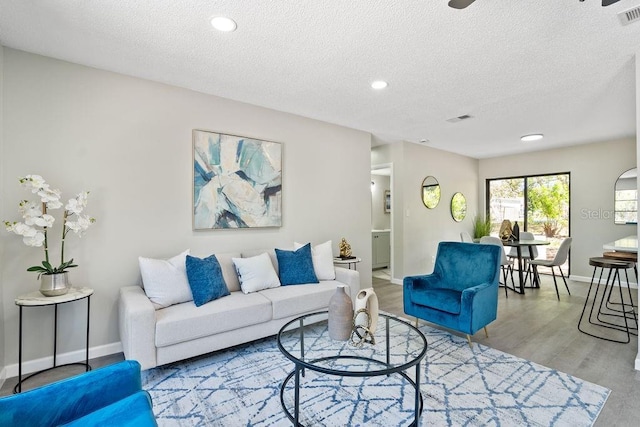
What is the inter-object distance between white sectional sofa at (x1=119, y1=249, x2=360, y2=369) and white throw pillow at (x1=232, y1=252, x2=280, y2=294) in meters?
0.07

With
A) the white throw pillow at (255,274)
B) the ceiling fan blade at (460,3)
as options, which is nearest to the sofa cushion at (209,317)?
the white throw pillow at (255,274)

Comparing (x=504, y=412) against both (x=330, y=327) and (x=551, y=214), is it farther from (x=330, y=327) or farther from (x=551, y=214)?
(x=551, y=214)

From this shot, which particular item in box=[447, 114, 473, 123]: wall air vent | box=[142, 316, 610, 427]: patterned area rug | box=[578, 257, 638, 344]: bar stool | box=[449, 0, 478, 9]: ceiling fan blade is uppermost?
box=[447, 114, 473, 123]: wall air vent

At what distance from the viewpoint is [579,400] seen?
2100mm

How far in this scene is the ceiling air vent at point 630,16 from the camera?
1.97 m

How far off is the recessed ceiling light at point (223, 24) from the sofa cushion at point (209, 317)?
2.08 m

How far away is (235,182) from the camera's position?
11.4ft

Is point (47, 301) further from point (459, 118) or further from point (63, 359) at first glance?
point (459, 118)

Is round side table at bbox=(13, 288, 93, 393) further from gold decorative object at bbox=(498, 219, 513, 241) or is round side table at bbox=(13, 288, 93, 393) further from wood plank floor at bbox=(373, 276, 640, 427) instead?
gold decorative object at bbox=(498, 219, 513, 241)

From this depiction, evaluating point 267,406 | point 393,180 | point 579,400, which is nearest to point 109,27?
point 267,406

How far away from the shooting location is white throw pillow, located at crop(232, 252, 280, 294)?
305 centimetres

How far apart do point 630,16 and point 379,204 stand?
216 inches

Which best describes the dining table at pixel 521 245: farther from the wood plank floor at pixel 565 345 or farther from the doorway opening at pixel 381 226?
the doorway opening at pixel 381 226

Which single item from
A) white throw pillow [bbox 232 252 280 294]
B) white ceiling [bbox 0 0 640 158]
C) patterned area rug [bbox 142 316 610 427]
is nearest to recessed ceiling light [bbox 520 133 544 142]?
white ceiling [bbox 0 0 640 158]
